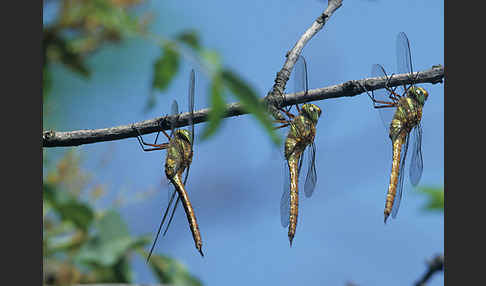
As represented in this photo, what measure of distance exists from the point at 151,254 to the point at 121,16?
0.48 metres

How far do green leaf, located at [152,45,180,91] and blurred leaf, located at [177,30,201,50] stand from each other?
0.02 m

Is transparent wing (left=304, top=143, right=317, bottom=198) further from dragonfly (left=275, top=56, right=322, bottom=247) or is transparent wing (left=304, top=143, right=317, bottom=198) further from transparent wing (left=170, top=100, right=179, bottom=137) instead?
transparent wing (left=170, top=100, right=179, bottom=137)

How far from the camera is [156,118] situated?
1004 millimetres

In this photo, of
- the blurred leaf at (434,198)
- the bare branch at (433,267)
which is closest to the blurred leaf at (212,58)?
the blurred leaf at (434,198)

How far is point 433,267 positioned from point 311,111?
18.9 inches

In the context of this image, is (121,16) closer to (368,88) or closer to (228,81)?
(228,81)

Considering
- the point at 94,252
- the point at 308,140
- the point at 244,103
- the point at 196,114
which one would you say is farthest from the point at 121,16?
the point at 308,140

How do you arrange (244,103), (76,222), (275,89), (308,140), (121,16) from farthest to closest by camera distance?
(308,140) < (275,89) < (76,222) < (121,16) < (244,103)

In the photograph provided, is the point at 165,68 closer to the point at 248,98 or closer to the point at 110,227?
the point at 248,98

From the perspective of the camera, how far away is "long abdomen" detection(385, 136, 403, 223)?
3.41ft

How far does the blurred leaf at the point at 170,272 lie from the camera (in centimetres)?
92

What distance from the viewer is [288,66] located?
1.05 metres

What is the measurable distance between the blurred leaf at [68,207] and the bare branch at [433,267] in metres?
0.45

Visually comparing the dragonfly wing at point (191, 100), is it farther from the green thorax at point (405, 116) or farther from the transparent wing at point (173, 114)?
the green thorax at point (405, 116)
